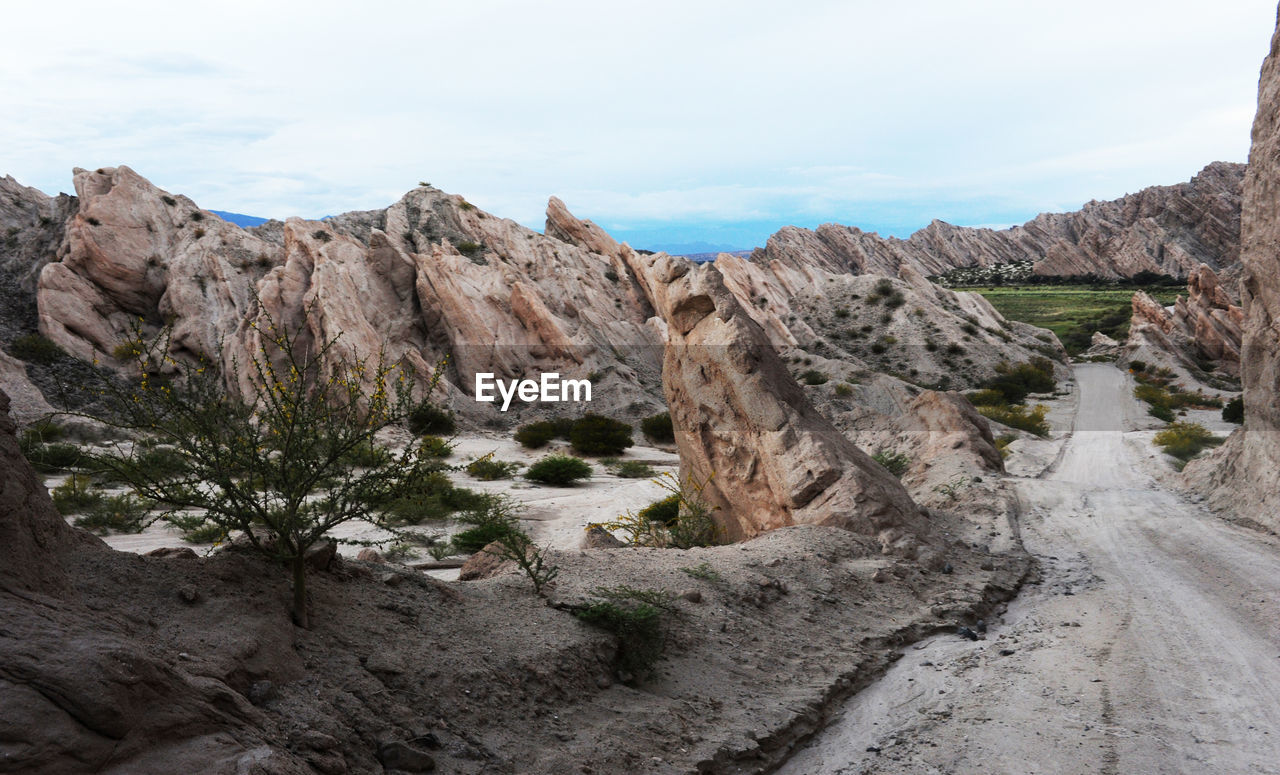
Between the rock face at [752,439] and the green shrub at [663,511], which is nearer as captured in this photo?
the rock face at [752,439]

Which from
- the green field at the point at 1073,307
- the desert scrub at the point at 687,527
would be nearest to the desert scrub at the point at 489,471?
the desert scrub at the point at 687,527

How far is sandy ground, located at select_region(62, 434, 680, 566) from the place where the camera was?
12.9 m

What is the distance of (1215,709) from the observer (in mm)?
5953

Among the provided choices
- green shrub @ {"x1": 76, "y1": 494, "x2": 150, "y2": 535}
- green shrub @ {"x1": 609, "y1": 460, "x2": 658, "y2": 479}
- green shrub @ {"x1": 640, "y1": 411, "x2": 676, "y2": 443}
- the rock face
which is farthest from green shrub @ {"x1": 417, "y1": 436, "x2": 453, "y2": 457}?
green shrub @ {"x1": 640, "y1": 411, "x2": 676, "y2": 443}

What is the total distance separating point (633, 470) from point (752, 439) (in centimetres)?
1258

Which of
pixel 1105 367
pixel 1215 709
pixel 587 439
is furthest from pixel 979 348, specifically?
pixel 1215 709

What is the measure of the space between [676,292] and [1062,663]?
26.5 ft

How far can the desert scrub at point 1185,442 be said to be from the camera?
77.3 ft

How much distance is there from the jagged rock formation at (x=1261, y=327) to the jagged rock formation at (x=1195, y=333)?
140ft

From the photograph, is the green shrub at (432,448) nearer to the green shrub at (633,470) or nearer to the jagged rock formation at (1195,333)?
the green shrub at (633,470)

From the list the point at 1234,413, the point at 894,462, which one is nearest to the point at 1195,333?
the point at 1234,413

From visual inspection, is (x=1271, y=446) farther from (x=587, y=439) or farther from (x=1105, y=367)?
(x=1105, y=367)

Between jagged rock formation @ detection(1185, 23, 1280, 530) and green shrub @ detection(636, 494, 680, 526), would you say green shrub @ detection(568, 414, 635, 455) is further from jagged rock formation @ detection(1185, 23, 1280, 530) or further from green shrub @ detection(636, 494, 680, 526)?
jagged rock formation @ detection(1185, 23, 1280, 530)

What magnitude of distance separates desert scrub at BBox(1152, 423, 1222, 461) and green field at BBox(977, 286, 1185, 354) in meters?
43.0
